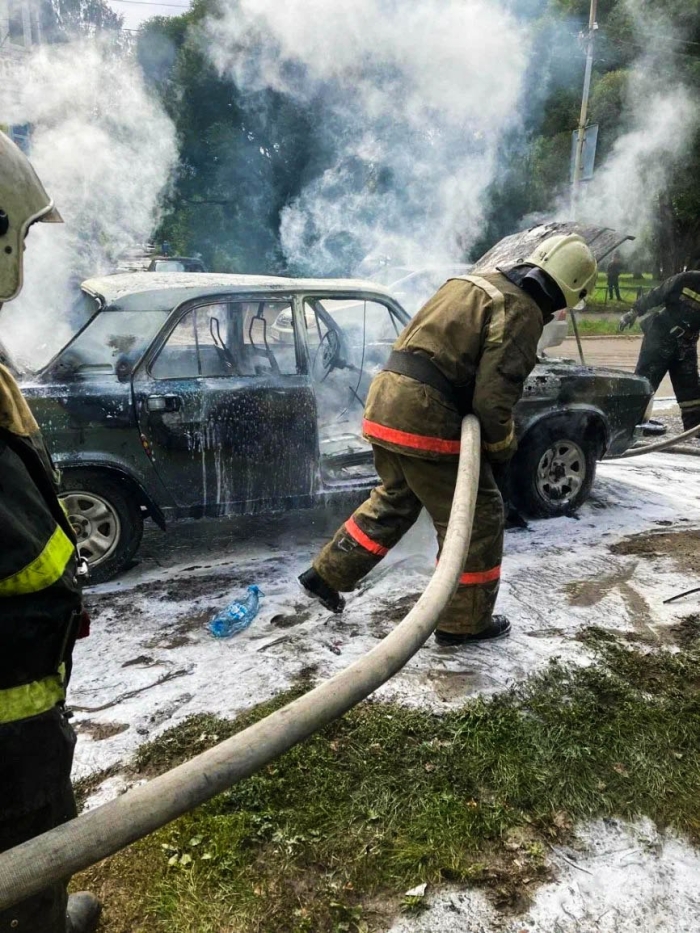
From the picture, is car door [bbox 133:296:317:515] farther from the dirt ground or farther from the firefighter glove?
the firefighter glove

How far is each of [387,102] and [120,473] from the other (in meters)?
13.6

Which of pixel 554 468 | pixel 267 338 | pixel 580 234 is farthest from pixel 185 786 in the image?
pixel 580 234

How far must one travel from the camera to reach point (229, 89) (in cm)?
1617

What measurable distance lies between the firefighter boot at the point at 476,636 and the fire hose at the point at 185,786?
1701 millimetres

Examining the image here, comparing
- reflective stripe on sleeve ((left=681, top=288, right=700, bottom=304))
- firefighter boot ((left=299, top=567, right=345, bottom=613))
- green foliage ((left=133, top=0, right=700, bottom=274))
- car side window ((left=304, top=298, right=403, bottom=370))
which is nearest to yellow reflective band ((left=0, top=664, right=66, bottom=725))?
firefighter boot ((left=299, top=567, right=345, bottom=613))

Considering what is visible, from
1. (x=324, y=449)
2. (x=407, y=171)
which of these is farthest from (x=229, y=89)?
(x=324, y=449)

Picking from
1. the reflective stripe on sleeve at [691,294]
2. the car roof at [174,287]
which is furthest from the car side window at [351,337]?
the reflective stripe on sleeve at [691,294]

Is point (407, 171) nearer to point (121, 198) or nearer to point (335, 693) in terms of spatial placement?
point (121, 198)

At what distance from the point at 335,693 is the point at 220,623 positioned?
210cm

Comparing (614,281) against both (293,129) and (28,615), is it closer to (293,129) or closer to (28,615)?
(293,129)

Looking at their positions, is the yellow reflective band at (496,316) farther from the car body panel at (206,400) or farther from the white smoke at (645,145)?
the white smoke at (645,145)

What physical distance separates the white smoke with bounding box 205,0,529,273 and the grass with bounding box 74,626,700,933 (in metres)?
11.8

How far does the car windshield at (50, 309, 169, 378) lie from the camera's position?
3848 mm

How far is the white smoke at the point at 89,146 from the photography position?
29.9 ft
